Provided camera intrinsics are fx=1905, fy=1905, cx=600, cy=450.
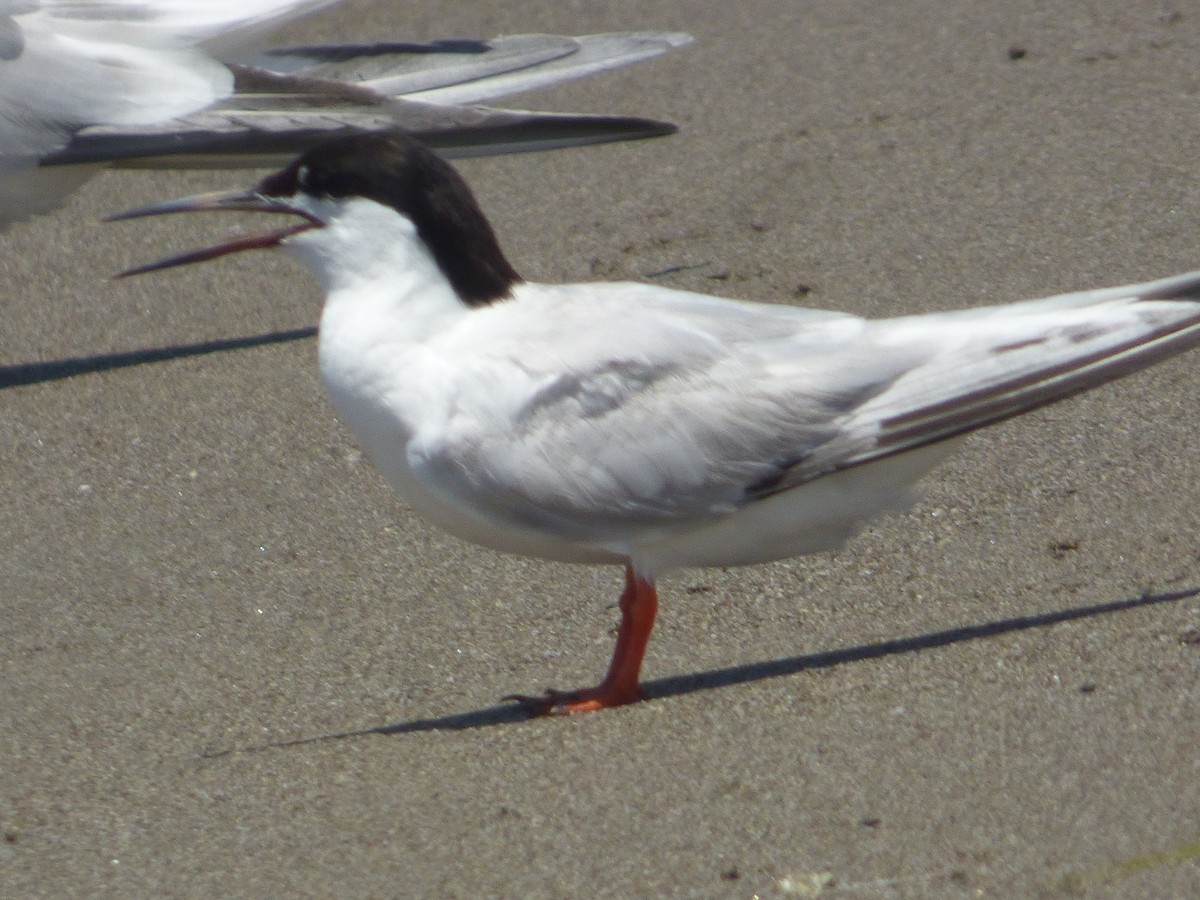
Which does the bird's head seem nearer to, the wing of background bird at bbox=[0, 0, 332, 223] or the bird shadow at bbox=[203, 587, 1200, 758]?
the bird shadow at bbox=[203, 587, 1200, 758]

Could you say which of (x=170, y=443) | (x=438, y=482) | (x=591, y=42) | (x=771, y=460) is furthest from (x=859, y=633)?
(x=591, y=42)

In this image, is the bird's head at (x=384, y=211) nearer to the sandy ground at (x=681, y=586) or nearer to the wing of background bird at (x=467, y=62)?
the sandy ground at (x=681, y=586)

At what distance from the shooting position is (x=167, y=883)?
9.10ft

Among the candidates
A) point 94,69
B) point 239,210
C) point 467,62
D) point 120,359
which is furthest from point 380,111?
point 239,210

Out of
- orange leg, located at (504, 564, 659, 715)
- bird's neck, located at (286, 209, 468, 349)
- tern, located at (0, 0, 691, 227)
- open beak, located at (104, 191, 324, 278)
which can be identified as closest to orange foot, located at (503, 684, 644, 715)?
orange leg, located at (504, 564, 659, 715)

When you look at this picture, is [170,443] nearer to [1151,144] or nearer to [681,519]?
[681,519]

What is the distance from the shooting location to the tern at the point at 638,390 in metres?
3.32

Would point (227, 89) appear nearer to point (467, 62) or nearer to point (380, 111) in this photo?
point (380, 111)

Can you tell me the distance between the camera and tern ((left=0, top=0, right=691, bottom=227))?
548 centimetres

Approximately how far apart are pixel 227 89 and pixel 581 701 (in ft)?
9.76

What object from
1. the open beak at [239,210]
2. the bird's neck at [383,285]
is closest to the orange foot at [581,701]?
the bird's neck at [383,285]

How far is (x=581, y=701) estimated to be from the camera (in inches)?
131

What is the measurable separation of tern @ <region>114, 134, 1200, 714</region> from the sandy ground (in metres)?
0.30

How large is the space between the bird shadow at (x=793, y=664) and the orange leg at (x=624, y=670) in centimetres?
4
